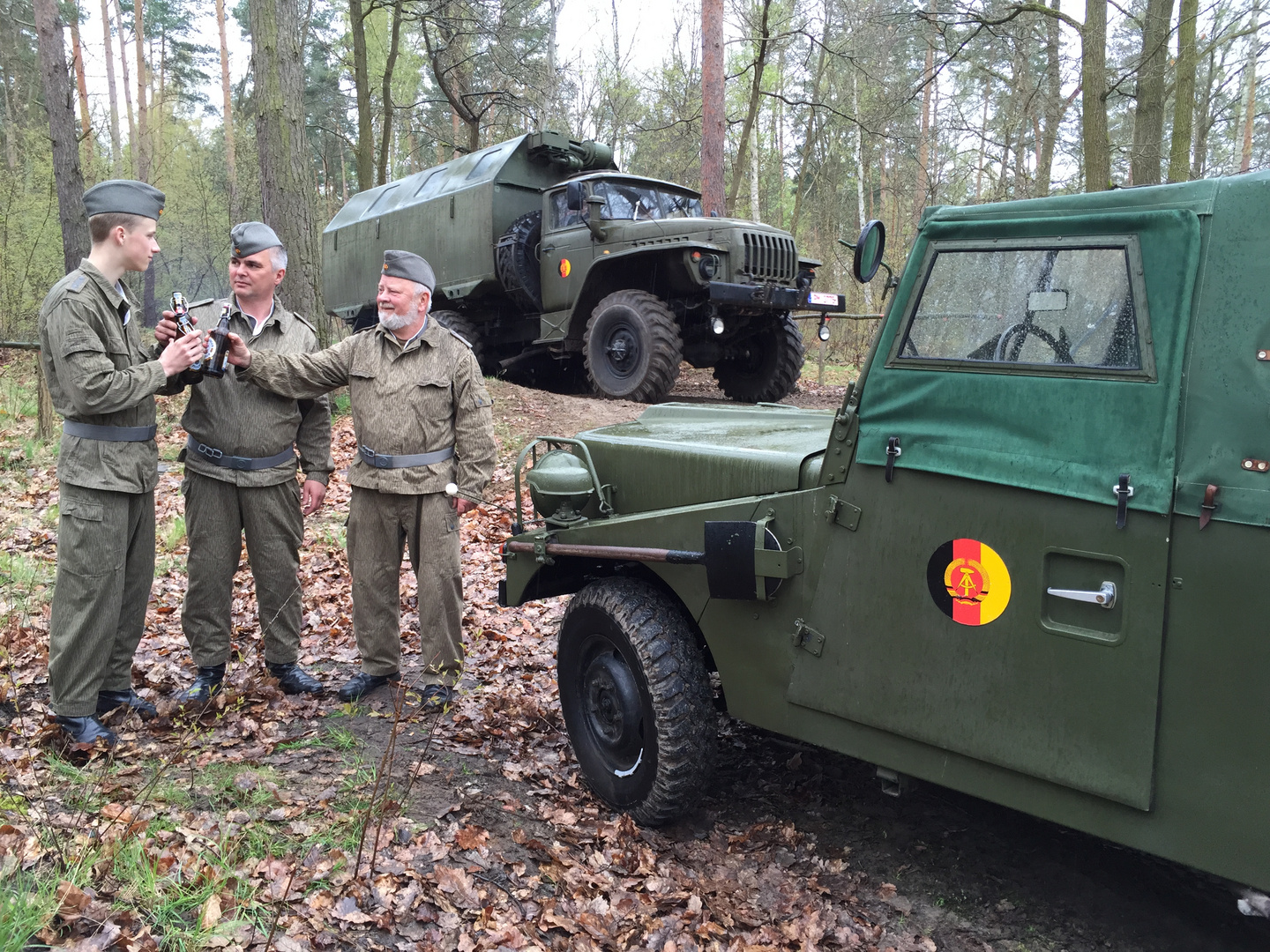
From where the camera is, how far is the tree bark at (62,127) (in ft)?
33.8

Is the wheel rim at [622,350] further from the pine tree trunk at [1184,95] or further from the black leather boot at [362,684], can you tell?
the pine tree trunk at [1184,95]

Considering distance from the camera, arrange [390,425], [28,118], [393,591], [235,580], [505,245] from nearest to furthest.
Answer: [390,425] → [393,591] → [235,580] → [505,245] → [28,118]

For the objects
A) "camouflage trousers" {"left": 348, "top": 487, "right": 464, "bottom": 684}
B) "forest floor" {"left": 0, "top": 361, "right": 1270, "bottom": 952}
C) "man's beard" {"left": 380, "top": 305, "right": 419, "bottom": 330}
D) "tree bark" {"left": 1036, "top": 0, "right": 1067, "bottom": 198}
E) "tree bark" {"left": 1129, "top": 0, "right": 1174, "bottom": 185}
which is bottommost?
"forest floor" {"left": 0, "top": 361, "right": 1270, "bottom": 952}

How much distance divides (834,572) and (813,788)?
1.35 metres

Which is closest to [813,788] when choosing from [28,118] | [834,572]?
[834,572]

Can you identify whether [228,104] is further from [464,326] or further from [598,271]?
[598,271]

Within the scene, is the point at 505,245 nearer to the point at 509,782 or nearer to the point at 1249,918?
the point at 509,782

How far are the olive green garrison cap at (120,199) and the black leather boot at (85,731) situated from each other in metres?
1.84

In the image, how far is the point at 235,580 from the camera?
240 inches

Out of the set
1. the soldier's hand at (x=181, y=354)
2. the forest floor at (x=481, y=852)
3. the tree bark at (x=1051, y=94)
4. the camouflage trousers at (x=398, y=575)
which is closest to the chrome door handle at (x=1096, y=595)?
the forest floor at (x=481, y=852)

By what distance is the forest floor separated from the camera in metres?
2.54

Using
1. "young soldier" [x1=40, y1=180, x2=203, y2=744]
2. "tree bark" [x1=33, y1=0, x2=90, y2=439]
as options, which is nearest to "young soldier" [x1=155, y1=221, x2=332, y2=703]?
"young soldier" [x1=40, y1=180, x2=203, y2=744]

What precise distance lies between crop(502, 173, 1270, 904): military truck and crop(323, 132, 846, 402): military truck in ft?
22.2

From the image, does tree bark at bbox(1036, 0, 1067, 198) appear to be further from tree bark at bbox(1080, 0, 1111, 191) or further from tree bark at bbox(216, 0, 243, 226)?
tree bark at bbox(216, 0, 243, 226)
